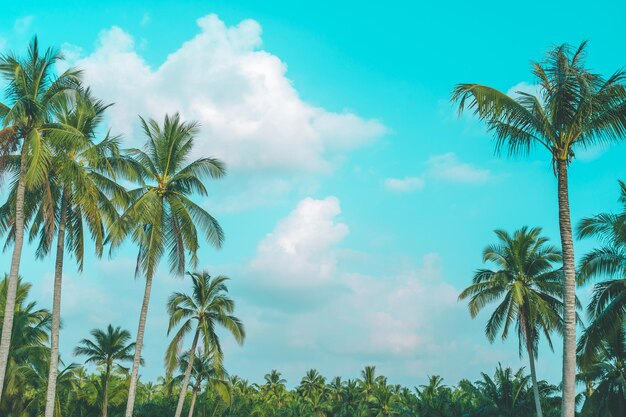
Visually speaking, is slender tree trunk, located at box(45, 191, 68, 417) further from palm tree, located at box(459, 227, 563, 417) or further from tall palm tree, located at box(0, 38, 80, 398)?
palm tree, located at box(459, 227, 563, 417)

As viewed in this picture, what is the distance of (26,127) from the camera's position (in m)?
25.3

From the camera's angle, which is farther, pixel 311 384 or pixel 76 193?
pixel 311 384

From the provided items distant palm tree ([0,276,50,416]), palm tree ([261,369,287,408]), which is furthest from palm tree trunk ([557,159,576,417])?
palm tree ([261,369,287,408])

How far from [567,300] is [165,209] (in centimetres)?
2120

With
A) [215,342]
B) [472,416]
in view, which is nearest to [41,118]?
[215,342]

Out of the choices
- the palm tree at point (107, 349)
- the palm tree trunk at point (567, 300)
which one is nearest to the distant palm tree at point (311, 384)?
the palm tree at point (107, 349)

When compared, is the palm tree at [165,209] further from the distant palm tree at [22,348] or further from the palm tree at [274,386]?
the palm tree at [274,386]

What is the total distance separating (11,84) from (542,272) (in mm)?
31226

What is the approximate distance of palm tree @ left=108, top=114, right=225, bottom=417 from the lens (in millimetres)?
32094

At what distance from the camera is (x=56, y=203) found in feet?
95.1

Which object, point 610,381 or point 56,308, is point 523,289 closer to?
point 610,381

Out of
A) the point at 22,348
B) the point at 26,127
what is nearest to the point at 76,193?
the point at 26,127

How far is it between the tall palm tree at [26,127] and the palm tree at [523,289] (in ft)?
84.7

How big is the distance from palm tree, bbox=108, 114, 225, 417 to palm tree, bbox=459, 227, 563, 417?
17230 mm
